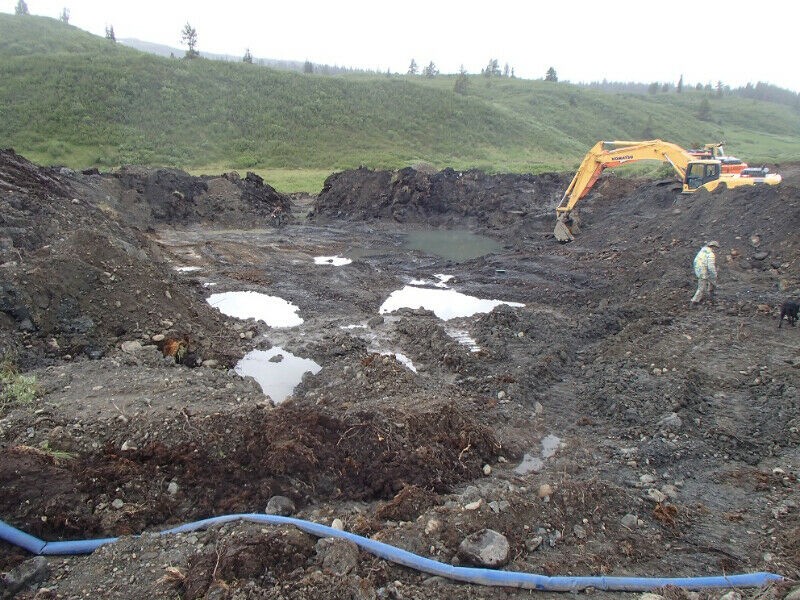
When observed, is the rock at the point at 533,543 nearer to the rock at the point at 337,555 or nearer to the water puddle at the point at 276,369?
the rock at the point at 337,555

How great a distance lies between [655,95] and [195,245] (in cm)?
7922

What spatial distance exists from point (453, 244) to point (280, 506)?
14.5 metres

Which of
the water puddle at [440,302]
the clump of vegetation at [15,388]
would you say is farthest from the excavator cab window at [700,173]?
→ the clump of vegetation at [15,388]

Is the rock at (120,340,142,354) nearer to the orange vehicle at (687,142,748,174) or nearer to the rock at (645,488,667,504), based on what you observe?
the rock at (645,488,667,504)

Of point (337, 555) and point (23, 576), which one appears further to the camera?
point (337, 555)

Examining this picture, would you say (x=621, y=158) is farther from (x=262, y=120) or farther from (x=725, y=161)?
(x=262, y=120)

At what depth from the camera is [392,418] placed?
6043 mm

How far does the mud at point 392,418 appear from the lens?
4.22 meters

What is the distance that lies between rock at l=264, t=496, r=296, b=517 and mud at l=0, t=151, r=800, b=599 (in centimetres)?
9

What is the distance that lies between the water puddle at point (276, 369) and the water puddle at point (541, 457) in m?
3.53

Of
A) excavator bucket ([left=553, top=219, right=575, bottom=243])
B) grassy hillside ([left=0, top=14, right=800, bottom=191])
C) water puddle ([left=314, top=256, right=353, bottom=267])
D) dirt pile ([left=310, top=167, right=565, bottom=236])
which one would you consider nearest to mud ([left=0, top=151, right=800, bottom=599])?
water puddle ([left=314, top=256, right=353, bottom=267])

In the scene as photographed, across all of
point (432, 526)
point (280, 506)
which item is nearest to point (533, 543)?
point (432, 526)

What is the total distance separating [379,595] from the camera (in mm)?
3707

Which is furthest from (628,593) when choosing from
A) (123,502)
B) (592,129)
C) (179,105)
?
(592,129)
